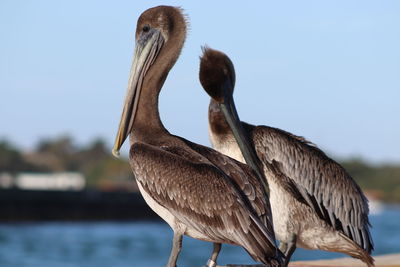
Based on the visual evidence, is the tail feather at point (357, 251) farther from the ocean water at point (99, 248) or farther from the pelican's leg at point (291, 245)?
the ocean water at point (99, 248)

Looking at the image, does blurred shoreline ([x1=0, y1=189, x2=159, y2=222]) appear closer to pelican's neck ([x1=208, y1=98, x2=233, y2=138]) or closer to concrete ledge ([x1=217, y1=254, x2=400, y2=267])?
concrete ledge ([x1=217, y1=254, x2=400, y2=267])

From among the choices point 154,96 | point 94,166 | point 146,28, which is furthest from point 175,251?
point 94,166

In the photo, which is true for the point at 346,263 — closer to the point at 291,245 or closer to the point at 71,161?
the point at 291,245

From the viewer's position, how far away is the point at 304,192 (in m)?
6.72

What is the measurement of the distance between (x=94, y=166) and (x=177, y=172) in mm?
122589

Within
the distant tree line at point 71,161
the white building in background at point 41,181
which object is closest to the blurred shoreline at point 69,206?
the white building in background at point 41,181

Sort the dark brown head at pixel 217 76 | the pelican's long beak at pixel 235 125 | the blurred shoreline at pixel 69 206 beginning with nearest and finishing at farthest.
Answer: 1. the pelican's long beak at pixel 235 125
2. the dark brown head at pixel 217 76
3. the blurred shoreline at pixel 69 206

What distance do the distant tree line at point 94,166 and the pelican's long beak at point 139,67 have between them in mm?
105327

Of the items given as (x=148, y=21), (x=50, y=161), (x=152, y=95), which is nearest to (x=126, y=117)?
(x=152, y=95)

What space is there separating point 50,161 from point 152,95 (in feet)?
411

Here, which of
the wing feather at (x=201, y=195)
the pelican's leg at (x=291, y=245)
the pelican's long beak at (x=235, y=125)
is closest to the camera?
the wing feather at (x=201, y=195)

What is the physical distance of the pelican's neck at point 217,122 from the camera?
6.47 m

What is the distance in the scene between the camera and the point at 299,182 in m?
6.76

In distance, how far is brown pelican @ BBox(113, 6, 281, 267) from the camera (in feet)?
16.5
